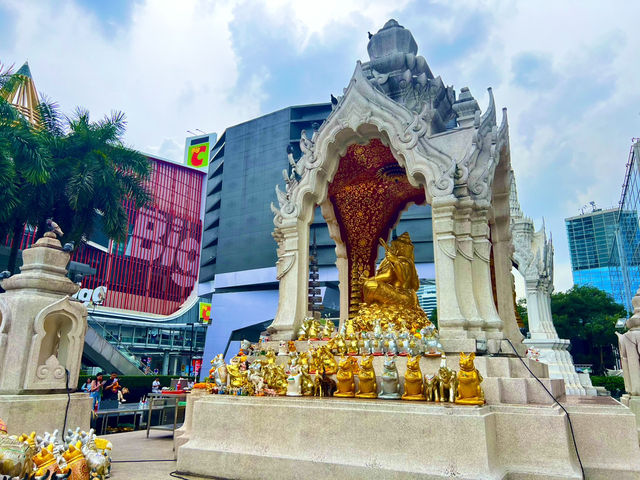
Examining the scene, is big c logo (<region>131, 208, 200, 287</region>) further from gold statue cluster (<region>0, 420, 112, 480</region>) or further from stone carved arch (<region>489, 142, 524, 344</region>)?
gold statue cluster (<region>0, 420, 112, 480</region>)

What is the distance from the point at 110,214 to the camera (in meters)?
20.9

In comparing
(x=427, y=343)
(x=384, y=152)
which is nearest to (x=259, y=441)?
(x=427, y=343)

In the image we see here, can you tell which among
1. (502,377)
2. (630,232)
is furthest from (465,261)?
(630,232)

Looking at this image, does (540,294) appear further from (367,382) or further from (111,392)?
(111,392)

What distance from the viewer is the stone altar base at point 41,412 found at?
6145 millimetres

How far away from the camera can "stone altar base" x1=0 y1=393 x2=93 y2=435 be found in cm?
614

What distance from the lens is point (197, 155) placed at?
85812 mm

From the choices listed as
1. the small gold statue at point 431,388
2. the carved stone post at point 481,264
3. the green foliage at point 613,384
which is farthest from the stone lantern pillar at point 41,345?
the green foliage at point 613,384

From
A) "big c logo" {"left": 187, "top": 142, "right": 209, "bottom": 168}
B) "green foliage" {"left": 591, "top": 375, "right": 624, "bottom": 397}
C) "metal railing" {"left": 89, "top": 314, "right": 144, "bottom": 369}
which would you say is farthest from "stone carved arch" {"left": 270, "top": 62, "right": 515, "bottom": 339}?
"big c logo" {"left": 187, "top": 142, "right": 209, "bottom": 168}

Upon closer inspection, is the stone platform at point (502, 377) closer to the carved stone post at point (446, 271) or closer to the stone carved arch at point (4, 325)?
the carved stone post at point (446, 271)

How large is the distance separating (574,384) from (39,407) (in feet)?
69.4

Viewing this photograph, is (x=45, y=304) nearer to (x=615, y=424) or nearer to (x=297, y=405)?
(x=297, y=405)

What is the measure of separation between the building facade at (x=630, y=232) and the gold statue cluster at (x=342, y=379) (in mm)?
37613

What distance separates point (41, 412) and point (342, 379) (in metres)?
4.40
